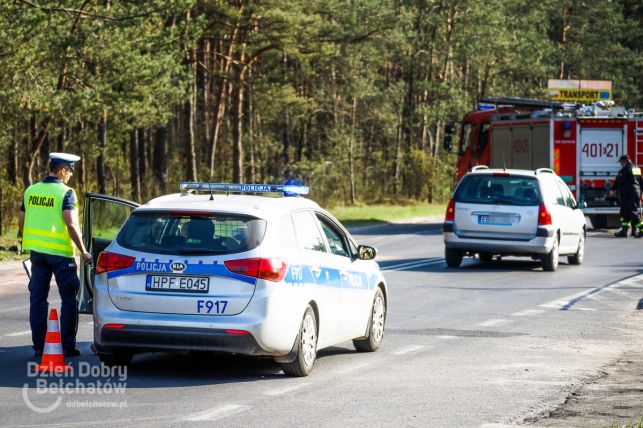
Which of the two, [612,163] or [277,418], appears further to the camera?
[612,163]

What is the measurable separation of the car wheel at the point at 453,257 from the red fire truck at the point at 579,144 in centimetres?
1077

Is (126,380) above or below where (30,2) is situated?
below

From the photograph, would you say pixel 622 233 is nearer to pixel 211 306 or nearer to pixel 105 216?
pixel 105 216

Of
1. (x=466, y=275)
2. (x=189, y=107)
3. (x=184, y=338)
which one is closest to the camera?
(x=184, y=338)

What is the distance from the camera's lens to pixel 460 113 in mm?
63188

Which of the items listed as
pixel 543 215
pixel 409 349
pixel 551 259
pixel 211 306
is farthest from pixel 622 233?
pixel 211 306

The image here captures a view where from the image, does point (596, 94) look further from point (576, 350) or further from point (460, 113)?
point (576, 350)

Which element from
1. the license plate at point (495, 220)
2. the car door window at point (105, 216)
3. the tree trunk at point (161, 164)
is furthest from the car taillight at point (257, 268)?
the tree trunk at point (161, 164)

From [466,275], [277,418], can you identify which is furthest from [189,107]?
[277,418]

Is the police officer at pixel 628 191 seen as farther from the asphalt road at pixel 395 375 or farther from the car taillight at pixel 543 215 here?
the asphalt road at pixel 395 375

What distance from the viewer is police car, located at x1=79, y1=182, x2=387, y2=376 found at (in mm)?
9344

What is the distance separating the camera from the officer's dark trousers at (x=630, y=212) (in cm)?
3047

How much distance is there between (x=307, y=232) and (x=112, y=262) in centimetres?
161

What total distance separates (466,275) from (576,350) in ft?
28.4
